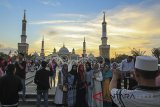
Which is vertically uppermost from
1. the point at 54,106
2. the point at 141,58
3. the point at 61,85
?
the point at 141,58

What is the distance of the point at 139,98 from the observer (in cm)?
283

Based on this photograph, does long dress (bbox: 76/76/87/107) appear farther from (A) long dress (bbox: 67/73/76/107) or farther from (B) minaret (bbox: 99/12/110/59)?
(B) minaret (bbox: 99/12/110/59)

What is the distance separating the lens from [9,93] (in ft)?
24.0

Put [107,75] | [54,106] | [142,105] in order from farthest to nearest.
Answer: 1. [54,106]
2. [107,75]
3. [142,105]

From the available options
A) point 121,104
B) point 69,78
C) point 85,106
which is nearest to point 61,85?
point 69,78

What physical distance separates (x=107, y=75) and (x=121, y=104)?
1009 cm

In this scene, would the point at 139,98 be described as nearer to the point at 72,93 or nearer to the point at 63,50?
the point at 72,93

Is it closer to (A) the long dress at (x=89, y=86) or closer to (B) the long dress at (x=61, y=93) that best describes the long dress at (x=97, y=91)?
(A) the long dress at (x=89, y=86)

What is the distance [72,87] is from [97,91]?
99cm

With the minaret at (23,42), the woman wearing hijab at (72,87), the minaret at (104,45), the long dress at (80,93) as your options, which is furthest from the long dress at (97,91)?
the minaret at (23,42)

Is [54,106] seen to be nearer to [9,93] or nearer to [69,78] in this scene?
[69,78]

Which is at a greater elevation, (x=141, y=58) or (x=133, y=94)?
(x=141, y=58)

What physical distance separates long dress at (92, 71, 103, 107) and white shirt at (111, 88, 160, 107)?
33.4 ft

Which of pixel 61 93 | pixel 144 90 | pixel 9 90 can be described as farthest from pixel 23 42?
pixel 144 90
